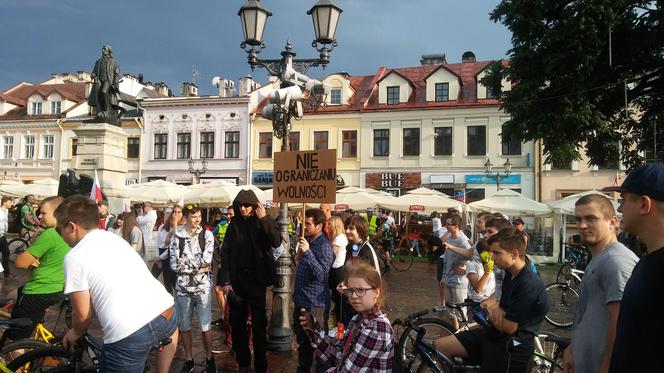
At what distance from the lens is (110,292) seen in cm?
309

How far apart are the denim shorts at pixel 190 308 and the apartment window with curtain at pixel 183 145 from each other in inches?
1286

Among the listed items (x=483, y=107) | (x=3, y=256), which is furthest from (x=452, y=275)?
(x=483, y=107)

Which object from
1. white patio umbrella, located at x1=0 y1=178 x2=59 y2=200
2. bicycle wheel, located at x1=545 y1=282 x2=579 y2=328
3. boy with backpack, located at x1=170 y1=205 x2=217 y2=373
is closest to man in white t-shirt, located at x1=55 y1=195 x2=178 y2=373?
boy with backpack, located at x1=170 y1=205 x2=217 y2=373

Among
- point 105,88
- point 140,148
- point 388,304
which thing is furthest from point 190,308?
point 140,148

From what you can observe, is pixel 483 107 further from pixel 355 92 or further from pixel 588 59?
pixel 588 59

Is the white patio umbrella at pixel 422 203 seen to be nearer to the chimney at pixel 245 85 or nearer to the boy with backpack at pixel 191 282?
the boy with backpack at pixel 191 282

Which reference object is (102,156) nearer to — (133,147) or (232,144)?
(232,144)

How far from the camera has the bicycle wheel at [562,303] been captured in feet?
31.3

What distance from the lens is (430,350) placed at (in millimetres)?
4402

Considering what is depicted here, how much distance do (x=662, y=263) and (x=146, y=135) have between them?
39.0 metres

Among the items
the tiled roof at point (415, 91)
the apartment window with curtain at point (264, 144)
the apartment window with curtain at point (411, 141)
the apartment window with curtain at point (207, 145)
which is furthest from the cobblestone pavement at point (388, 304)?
the apartment window with curtain at point (207, 145)

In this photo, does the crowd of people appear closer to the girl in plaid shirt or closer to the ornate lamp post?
the girl in plaid shirt

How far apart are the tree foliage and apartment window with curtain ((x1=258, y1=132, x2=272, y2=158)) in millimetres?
20883

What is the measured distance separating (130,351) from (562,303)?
9.31m
